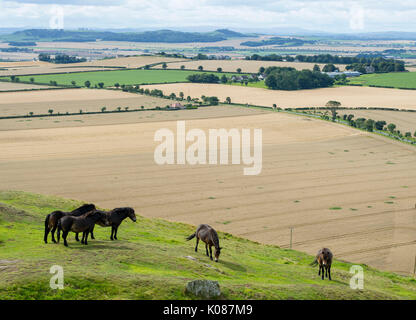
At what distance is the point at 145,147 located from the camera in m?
88.3

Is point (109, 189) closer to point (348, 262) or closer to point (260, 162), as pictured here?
point (260, 162)

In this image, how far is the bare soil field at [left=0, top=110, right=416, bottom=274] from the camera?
4909cm

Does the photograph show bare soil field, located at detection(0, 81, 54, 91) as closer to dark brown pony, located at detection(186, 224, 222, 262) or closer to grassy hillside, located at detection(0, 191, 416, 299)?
grassy hillside, located at detection(0, 191, 416, 299)

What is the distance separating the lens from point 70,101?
14625 centimetres

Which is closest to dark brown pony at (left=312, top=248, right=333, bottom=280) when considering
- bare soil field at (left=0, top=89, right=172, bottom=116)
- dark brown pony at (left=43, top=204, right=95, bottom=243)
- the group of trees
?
dark brown pony at (left=43, top=204, right=95, bottom=243)

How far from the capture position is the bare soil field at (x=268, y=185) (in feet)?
161

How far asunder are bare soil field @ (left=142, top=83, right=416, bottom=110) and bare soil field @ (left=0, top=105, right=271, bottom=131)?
21.4 metres

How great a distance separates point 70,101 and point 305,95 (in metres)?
76.3

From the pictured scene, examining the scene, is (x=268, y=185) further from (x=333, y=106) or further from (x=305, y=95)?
(x=305, y=95)

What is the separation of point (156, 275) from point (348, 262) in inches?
804

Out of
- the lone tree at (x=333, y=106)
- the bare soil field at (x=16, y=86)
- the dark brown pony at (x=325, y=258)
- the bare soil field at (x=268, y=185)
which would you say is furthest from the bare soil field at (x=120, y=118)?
the dark brown pony at (x=325, y=258)

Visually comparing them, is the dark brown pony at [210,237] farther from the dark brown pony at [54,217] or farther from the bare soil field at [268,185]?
the bare soil field at [268,185]

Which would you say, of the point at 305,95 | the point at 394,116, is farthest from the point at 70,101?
the point at 394,116

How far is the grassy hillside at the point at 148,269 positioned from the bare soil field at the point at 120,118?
73.7 metres
